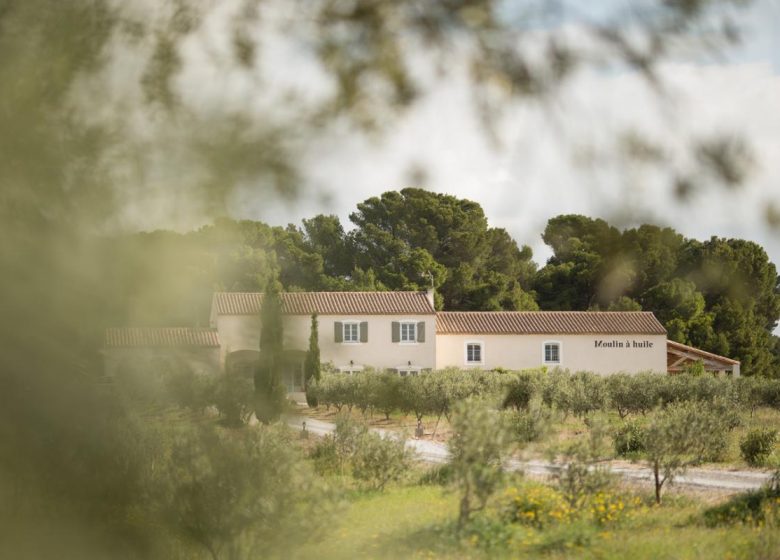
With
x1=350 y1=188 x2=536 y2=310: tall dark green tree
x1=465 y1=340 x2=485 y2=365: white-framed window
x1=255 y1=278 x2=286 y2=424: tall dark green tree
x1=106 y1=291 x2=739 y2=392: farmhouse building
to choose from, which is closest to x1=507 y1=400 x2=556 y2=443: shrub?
x1=350 y1=188 x2=536 y2=310: tall dark green tree

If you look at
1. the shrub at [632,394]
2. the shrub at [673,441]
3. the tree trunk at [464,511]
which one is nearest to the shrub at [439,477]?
the tree trunk at [464,511]

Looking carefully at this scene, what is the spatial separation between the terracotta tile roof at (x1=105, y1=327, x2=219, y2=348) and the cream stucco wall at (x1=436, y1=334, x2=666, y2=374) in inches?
1534

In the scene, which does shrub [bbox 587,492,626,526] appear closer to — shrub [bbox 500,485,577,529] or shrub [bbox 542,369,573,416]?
shrub [bbox 500,485,577,529]

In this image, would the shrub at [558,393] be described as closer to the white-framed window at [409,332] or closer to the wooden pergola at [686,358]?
the white-framed window at [409,332]

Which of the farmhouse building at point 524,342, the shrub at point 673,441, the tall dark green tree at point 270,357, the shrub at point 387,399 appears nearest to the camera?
the tall dark green tree at point 270,357

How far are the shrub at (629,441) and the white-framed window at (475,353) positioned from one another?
2260 cm

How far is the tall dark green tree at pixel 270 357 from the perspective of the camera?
1.36 metres

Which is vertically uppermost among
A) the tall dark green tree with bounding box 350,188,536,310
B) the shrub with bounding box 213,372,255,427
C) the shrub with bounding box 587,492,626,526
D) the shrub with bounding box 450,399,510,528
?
the tall dark green tree with bounding box 350,188,536,310

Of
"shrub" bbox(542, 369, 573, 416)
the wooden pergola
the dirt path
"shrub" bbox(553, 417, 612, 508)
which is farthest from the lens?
the wooden pergola

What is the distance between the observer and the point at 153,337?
1402 mm

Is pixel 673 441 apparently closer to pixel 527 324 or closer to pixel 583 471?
pixel 583 471

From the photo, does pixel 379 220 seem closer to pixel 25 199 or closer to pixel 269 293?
pixel 269 293

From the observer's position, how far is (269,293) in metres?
1.40

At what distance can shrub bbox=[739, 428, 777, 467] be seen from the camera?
53.4 ft
